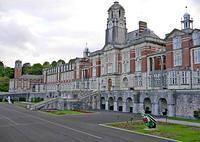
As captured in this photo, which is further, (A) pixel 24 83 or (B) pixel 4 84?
(B) pixel 4 84

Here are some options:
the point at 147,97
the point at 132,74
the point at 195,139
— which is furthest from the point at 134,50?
the point at 195,139

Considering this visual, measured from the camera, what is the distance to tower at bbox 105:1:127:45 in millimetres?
70062

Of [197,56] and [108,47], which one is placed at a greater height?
[108,47]

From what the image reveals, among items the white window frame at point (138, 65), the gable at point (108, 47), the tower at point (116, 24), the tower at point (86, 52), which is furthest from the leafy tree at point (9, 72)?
the white window frame at point (138, 65)

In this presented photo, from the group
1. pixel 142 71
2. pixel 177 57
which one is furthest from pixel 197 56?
pixel 142 71

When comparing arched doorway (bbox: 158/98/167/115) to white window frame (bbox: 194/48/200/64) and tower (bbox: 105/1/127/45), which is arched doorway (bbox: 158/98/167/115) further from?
tower (bbox: 105/1/127/45)

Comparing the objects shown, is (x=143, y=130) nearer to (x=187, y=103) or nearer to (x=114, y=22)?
(x=187, y=103)

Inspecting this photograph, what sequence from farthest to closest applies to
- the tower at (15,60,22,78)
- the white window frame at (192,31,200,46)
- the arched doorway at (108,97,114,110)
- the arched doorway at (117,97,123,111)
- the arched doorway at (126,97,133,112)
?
the tower at (15,60,22,78) → the arched doorway at (108,97,114,110) → the arched doorway at (117,97,123,111) → the arched doorway at (126,97,133,112) → the white window frame at (192,31,200,46)

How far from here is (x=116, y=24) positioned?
70125mm

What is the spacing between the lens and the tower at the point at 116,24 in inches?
2758

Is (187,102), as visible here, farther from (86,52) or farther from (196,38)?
(86,52)

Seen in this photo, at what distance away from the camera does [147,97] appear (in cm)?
4869

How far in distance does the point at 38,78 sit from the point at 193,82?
365ft

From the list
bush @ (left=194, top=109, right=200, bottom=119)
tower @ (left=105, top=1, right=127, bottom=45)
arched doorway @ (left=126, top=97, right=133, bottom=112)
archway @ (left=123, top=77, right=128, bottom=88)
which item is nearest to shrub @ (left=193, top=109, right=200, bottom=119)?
bush @ (left=194, top=109, right=200, bottom=119)
